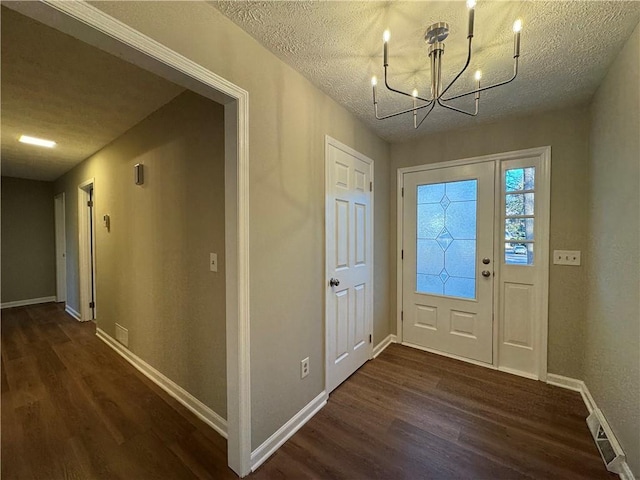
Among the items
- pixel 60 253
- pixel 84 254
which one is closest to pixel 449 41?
pixel 84 254

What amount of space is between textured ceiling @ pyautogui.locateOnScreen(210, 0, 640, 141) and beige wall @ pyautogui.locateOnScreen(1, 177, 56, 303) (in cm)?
605

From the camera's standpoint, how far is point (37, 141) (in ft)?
9.84

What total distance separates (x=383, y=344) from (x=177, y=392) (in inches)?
79.4

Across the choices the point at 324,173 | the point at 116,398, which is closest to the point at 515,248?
the point at 324,173

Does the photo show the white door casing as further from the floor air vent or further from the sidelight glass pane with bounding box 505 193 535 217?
the floor air vent

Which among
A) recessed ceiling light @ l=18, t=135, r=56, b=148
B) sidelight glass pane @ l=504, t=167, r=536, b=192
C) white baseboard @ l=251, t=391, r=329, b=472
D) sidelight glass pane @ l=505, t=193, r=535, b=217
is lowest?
white baseboard @ l=251, t=391, r=329, b=472

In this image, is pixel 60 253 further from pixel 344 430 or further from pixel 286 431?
pixel 344 430

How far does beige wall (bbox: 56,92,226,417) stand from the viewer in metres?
1.83

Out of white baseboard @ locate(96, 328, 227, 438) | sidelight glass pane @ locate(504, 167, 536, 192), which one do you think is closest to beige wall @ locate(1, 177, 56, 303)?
white baseboard @ locate(96, 328, 227, 438)

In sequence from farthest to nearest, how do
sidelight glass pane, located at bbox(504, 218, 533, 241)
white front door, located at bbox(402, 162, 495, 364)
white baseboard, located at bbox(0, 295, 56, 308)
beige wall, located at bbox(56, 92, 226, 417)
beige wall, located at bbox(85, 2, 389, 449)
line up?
white baseboard, located at bbox(0, 295, 56, 308), white front door, located at bbox(402, 162, 495, 364), sidelight glass pane, located at bbox(504, 218, 533, 241), beige wall, located at bbox(56, 92, 226, 417), beige wall, located at bbox(85, 2, 389, 449)

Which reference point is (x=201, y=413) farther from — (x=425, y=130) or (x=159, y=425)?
(x=425, y=130)

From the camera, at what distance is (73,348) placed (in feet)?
10.0

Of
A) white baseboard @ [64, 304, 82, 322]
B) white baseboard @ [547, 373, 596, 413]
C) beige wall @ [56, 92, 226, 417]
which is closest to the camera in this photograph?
beige wall @ [56, 92, 226, 417]

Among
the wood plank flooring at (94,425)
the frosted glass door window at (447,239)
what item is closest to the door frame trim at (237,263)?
the wood plank flooring at (94,425)
